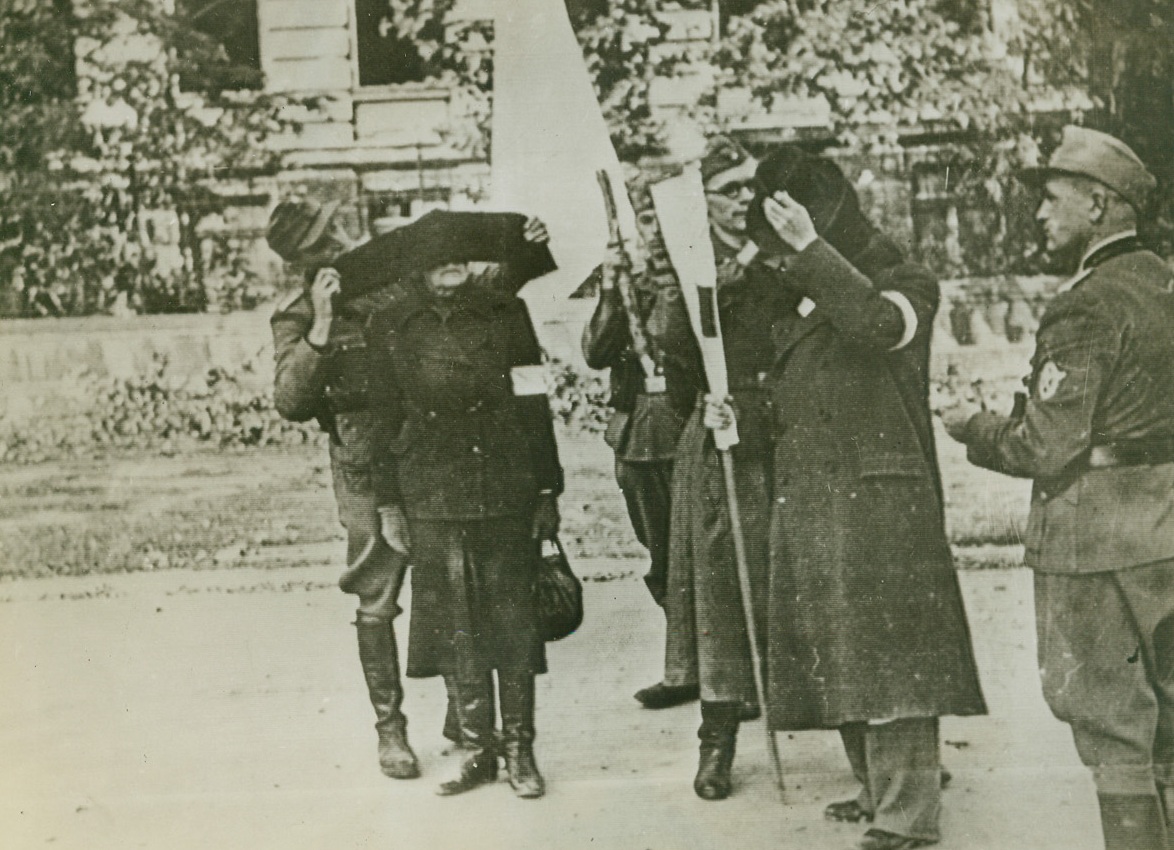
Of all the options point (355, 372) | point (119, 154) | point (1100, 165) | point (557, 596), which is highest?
point (119, 154)

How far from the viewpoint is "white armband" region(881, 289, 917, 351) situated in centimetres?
435

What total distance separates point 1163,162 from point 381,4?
116 inches

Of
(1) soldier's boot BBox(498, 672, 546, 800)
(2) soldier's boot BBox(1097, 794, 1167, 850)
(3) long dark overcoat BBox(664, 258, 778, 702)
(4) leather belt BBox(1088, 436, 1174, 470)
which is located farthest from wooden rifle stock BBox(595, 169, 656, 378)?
(2) soldier's boot BBox(1097, 794, 1167, 850)

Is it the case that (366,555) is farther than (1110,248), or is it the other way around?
(366,555)

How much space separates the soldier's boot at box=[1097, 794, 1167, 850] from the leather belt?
1.19 meters

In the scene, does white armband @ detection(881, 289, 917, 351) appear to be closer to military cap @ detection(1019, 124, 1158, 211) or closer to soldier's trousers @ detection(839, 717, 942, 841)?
military cap @ detection(1019, 124, 1158, 211)

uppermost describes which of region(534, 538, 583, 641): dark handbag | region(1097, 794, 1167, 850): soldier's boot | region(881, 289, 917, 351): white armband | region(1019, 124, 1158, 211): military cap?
region(1019, 124, 1158, 211): military cap

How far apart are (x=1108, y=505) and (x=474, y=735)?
2399 mm

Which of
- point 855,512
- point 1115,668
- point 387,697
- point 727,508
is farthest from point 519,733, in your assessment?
point 1115,668

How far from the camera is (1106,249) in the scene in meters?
4.46

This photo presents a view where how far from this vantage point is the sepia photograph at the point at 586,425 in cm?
439

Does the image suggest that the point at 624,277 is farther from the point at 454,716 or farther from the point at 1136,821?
the point at 1136,821

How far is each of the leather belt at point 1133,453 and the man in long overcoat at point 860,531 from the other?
571mm

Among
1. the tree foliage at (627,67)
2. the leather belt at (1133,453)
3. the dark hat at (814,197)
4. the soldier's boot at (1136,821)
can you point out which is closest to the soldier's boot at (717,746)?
the soldier's boot at (1136,821)
